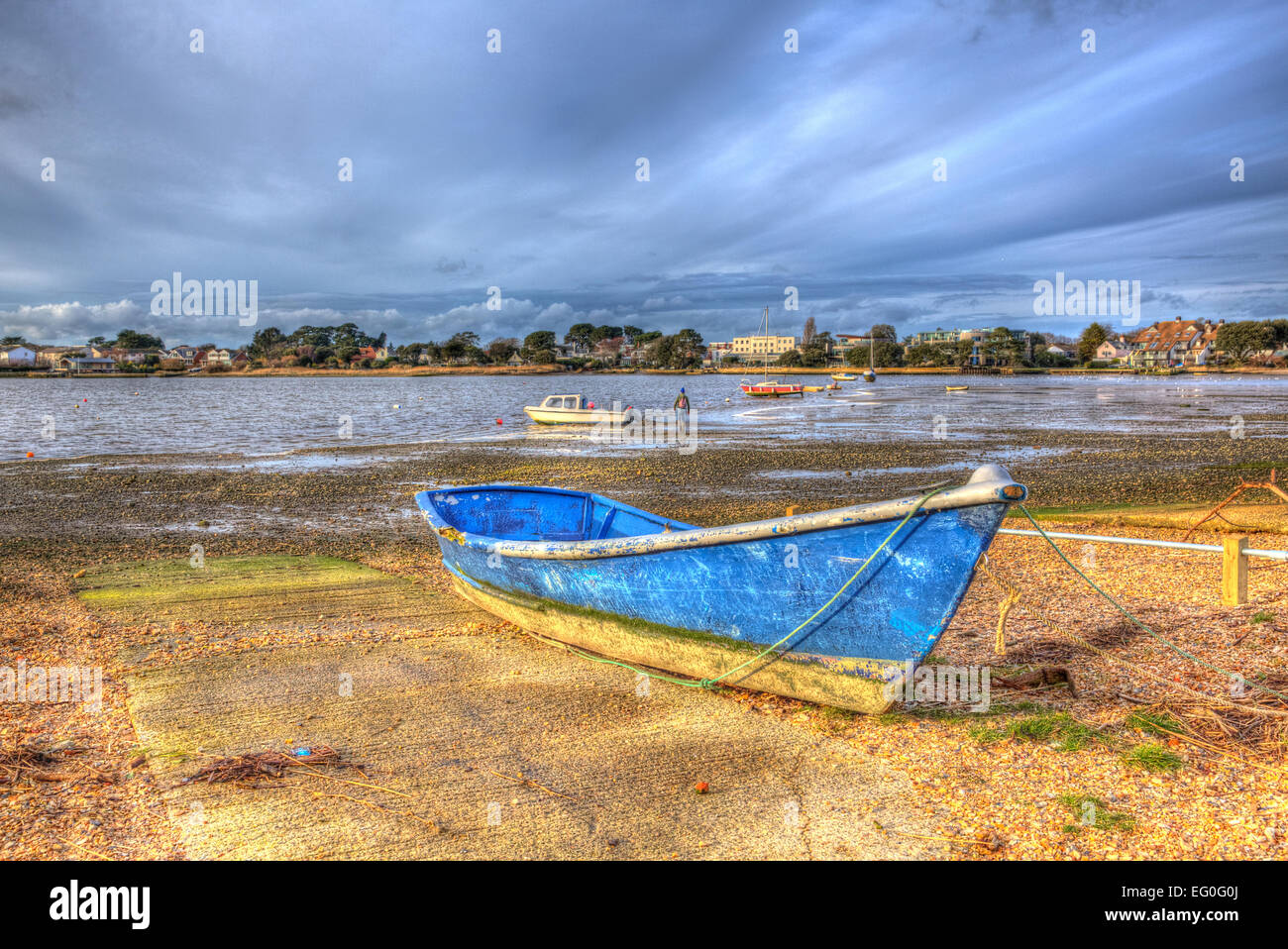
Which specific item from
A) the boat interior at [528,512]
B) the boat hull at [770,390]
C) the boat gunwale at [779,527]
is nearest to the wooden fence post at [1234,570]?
the boat gunwale at [779,527]

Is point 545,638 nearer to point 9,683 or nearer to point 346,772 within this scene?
point 346,772

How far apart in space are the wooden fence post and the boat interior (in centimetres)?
587

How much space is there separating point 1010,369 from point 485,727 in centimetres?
16000

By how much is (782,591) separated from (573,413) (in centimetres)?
3243

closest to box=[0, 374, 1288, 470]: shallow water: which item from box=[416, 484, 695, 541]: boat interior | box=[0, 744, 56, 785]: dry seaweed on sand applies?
box=[416, 484, 695, 541]: boat interior

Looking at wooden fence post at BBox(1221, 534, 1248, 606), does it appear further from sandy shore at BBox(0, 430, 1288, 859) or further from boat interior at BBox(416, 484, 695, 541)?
boat interior at BBox(416, 484, 695, 541)

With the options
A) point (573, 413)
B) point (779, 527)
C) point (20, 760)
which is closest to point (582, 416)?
point (573, 413)

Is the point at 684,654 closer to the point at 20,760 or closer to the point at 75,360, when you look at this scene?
the point at 20,760

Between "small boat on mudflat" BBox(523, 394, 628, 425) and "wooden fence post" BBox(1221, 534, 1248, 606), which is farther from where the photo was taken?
"small boat on mudflat" BBox(523, 394, 628, 425)

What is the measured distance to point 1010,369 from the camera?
486ft

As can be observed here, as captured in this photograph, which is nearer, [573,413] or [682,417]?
[573,413]

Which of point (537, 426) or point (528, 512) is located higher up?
point (537, 426)

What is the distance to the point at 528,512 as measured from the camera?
1029cm

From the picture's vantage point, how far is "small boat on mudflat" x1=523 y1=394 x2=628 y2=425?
37.8m
